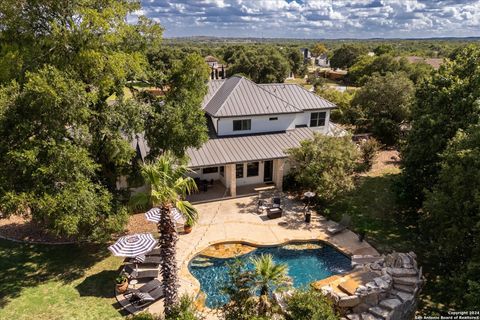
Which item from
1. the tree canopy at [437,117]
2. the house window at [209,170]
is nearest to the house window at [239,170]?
the house window at [209,170]

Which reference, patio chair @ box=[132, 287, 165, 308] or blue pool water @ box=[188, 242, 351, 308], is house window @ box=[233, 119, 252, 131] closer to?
blue pool water @ box=[188, 242, 351, 308]

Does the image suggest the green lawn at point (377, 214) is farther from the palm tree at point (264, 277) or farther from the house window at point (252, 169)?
the palm tree at point (264, 277)

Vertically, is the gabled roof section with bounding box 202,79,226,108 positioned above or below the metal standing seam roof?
above

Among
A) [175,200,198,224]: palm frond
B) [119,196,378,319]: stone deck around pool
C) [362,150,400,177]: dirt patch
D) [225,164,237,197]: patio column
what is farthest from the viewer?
[362,150,400,177]: dirt patch

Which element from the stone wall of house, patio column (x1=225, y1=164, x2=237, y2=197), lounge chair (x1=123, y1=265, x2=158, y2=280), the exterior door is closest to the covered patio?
patio column (x1=225, y1=164, x2=237, y2=197)

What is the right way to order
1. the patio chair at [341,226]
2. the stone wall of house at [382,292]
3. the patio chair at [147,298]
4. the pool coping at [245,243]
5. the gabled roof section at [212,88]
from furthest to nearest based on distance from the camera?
1. the gabled roof section at [212,88]
2. the patio chair at [341,226]
3. the pool coping at [245,243]
4. the patio chair at [147,298]
5. the stone wall of house at [382,292]

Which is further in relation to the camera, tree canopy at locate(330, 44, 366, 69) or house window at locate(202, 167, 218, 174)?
tree canopy at locate(330, 44, 366, 69)
